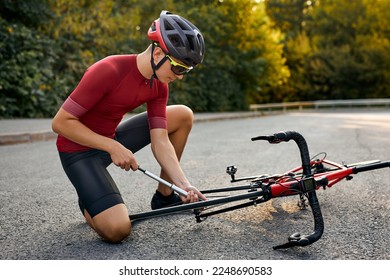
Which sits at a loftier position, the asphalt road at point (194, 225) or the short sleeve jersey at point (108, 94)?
the short sleeve jersey at point (108, 94)

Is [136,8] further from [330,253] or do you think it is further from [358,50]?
[358,50]

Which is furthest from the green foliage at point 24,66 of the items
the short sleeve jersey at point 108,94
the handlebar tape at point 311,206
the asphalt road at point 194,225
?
the handlebar tape at point 311,206

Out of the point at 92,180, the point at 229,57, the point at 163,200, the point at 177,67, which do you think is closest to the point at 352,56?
the point at 229,57

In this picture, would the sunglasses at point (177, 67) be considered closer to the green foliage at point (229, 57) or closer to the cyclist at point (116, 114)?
the cyclist at point (116, 114)

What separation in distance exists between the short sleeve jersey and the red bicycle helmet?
350 mm

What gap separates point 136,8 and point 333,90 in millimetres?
23977

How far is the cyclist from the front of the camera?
132 inches

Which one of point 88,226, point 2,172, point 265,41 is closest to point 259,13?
point 265,41

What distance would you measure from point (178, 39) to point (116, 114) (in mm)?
785

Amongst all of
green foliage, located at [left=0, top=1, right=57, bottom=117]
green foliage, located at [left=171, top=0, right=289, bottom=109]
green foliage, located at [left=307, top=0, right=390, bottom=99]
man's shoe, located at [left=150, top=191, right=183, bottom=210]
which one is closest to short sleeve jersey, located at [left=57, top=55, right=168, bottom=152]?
man's shoe, located at [left=150, top=191, right=183, bottom=210]

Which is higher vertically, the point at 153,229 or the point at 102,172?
the point at 102,172

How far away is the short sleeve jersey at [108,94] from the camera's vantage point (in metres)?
3.39

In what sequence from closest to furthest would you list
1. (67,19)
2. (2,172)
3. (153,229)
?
1. (153,229)
2. (2,172)
3. (67,19)

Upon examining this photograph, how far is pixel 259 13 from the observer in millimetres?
26078
